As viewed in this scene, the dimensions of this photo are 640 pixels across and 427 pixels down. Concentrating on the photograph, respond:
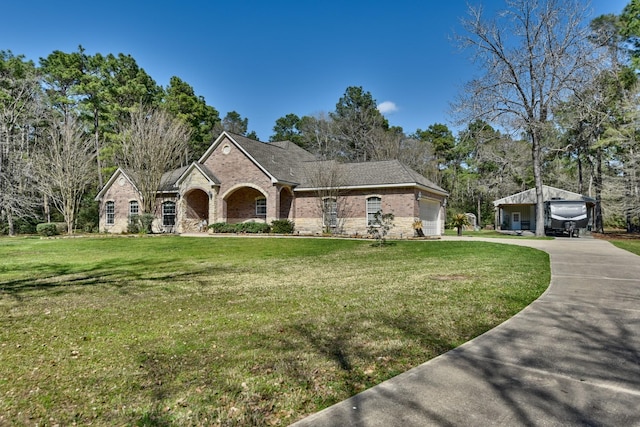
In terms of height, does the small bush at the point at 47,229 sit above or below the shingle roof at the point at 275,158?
below

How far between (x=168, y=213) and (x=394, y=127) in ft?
103

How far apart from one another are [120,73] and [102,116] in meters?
5.89

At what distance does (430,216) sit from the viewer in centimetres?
2480

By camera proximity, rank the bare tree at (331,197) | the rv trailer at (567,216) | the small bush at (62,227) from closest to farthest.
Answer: the bare tree at (331,197) < the rv trailer at (567,216) < the small bush at (62,227)

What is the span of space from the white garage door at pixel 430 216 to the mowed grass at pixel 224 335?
1427 cm

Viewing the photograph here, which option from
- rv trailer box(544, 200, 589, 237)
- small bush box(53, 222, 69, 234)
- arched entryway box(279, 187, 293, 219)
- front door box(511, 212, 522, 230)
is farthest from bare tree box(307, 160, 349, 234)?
front door box(511, 212, 522, 230)

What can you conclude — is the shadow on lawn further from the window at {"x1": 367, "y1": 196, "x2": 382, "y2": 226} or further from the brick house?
the window at {"x1": 367, "y1": 196, "x2": 382, "y2": 226}

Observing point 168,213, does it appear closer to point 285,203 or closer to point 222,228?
point 222,228

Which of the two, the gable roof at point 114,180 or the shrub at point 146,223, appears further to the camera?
the gable roof at point 114,180

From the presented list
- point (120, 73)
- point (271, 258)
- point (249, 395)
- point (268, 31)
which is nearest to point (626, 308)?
point (249, 395)

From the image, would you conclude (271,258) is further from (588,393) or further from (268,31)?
(268,31)

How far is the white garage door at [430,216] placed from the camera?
921 inches

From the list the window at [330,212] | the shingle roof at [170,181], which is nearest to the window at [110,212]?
the shingle roof at [170,181]

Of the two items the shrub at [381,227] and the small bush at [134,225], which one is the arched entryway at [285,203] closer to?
the shrub at [381,227]
